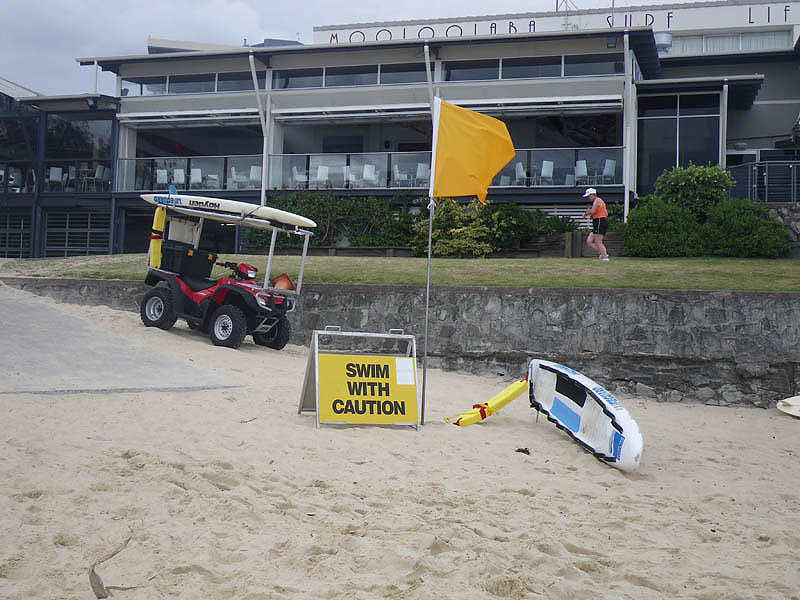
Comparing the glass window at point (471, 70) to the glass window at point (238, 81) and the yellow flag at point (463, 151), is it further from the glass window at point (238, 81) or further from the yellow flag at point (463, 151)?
the yellow flag at point (463, 151)

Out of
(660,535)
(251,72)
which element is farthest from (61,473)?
(251,72)

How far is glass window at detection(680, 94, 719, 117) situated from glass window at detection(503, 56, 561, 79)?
4545 millimetres

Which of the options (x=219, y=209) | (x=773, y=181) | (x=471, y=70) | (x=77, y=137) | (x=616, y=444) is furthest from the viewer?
(x=77, y=137)

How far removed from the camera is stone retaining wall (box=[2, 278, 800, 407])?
11.9 meters

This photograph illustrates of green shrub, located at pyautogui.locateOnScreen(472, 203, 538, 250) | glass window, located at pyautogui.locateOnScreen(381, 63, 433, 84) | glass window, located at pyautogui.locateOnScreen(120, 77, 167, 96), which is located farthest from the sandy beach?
glass window, located at pyautogui.locateOnScreen(120, 77, 167, 96)

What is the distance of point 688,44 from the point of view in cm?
3025

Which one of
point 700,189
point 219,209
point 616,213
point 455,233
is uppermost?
point 700,189

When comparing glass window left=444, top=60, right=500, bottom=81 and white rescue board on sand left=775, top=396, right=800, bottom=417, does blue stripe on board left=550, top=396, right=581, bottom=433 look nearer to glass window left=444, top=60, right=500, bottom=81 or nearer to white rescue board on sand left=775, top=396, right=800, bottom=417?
white rescue board on sand left=775, top=396, right=800, bottom=417

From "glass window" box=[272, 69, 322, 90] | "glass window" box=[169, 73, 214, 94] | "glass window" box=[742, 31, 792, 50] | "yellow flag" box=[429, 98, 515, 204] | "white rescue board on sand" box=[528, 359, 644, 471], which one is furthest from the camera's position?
"glass window" box=[742, 31, 792, 50]

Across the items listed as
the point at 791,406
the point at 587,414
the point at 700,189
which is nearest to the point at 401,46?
the point at 700,189

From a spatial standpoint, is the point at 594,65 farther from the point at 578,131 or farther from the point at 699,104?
the point at 699,104

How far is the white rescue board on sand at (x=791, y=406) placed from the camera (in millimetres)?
11023

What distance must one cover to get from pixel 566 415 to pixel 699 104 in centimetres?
2009

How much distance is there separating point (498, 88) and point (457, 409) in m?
17.0
